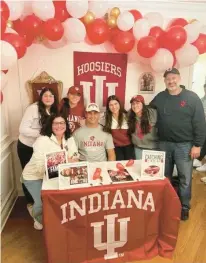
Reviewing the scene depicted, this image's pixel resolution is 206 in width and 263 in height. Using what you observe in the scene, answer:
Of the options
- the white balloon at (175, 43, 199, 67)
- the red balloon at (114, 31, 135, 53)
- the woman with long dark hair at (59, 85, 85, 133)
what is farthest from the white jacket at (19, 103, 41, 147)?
the white balloon at (175, 43, 199, 67)

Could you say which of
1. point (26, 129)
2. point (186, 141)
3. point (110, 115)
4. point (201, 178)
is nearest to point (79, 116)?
point (110, 115)

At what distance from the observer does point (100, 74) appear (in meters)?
2.85

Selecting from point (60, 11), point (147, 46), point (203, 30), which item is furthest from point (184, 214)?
point (60, 11)

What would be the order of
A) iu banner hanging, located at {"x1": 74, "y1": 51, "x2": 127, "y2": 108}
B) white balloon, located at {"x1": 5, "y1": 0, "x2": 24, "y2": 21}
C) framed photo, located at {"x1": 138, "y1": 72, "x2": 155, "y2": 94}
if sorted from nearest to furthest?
white balloon, located at {"x1": 5, "y1": 0, "x2": 24, "y2": 21} < iu banner hanging, located at {"x1": 74, "y1": 51, "x2": 127, "y2": 108} < framed photo, located at {"x1": 138, "y1": 72, "x2": 155, "y2": 94}

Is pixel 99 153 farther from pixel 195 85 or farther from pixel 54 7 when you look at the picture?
pixel 195 85

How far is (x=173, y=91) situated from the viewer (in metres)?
2.45

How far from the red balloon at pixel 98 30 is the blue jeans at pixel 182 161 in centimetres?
124

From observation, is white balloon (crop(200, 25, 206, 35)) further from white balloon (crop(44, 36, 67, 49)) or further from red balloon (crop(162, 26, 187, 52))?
white balloon (crop(44, 36, 67, 49))

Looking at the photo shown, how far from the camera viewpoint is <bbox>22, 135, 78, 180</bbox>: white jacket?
2164 millimetres

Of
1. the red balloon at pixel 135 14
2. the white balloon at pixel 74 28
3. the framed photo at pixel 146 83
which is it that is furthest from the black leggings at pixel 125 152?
the red balloon at pixel 135 14

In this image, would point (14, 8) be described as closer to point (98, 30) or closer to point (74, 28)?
point (74, 28)

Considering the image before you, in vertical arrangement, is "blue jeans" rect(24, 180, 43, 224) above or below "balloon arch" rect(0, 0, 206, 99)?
below

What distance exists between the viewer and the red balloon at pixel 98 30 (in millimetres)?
2390

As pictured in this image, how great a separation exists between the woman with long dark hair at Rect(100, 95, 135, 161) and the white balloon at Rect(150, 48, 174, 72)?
0.54 m
